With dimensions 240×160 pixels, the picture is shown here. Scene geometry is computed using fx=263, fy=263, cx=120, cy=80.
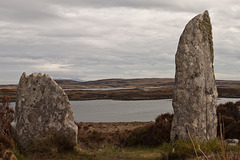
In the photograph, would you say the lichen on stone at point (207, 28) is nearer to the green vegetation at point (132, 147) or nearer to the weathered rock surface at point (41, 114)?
the green vegetation at point (132, 147)

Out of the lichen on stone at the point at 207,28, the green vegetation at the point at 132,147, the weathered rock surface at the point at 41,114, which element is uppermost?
the lichen on stone at the point at 207,28

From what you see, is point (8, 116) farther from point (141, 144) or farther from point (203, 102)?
point (203, 102)

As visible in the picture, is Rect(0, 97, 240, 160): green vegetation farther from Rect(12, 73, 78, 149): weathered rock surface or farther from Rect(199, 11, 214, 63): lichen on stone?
Rect(199, 11, 214, 63): lichen on stone

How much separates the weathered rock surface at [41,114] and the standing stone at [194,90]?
11.9 feet

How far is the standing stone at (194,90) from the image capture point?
8.55 m

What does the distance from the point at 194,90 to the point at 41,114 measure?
17.0 ft

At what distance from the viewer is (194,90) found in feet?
28.3

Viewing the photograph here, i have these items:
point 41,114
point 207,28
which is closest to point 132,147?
point 41,114

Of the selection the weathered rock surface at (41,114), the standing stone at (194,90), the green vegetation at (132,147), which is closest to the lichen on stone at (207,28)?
the standing stone at (194,90)

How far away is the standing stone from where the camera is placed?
8555 mm

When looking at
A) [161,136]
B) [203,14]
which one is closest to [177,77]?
[203,14]

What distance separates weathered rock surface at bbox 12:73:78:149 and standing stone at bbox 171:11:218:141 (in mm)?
3615

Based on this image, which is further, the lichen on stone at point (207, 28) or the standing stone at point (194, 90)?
the lichen on stone at point (207, 28)

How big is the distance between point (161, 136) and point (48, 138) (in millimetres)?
5592
